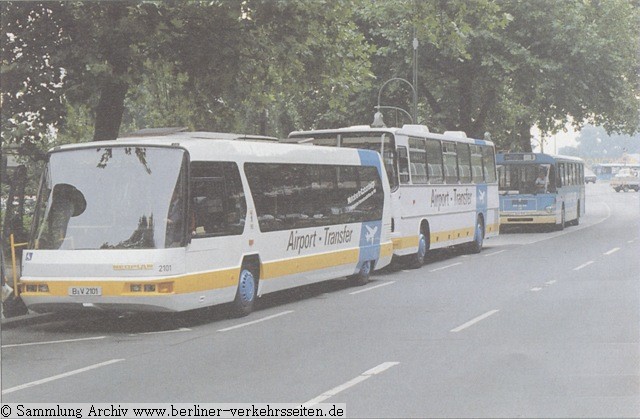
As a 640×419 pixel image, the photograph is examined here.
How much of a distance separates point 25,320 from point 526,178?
87.8 feet

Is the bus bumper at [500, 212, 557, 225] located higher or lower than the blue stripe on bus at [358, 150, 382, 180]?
lower

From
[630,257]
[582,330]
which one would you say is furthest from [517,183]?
[582,330]

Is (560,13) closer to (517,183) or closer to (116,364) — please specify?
(517,183)

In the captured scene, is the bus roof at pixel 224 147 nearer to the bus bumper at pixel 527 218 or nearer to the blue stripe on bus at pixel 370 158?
the blue stripe on bus at pixel 370 158

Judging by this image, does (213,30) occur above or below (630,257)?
above

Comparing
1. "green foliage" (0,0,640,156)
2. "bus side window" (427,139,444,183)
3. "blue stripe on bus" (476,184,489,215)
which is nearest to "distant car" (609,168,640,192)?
"green foliage" (0,0,640,156)

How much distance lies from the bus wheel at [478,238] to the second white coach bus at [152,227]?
13.7 m

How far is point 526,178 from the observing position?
39531mm

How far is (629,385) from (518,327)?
168 inches

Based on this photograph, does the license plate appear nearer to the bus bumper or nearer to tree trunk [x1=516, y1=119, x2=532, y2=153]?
the bus bumper

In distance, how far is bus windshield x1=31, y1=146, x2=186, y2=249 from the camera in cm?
1423

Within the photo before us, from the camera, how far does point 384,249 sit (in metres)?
22.1

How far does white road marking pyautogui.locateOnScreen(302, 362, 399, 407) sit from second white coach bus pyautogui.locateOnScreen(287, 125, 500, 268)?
924 centimetres

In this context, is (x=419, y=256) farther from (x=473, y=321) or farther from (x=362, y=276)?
(x=473, y=321)
